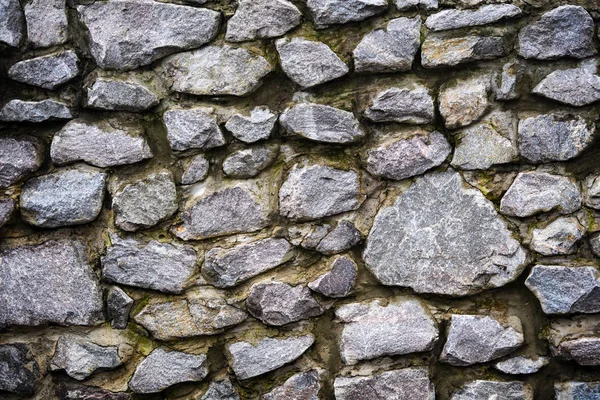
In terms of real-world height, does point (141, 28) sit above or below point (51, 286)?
above

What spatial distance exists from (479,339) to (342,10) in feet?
3.52

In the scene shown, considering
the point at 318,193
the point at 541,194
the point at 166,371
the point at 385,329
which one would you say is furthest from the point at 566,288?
the point at 166,371

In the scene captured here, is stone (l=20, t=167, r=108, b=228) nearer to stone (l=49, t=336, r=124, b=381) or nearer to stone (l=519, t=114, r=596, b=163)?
stone (l=49, t=336, r=124, b=381)

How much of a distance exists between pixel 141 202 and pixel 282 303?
54cm

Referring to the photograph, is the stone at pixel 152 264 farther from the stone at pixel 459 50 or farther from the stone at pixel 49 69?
the stone at pixel 459 50

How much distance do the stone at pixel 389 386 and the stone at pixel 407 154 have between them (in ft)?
1.98

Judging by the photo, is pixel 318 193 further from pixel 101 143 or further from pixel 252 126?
pixel 101 143

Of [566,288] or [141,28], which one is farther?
[141,28]

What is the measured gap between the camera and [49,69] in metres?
2.09

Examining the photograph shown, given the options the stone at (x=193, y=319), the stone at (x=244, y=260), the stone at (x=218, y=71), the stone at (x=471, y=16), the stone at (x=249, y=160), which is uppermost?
the stone at (x=471, y=16)

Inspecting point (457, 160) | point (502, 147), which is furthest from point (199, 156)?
point (502, 147)

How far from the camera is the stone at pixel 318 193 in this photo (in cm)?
208

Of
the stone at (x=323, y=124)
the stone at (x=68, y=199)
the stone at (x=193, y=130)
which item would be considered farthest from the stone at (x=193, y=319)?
the stone at (x=323, y=124)

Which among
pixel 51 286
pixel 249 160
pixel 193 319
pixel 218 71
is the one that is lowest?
pixel 193 319
